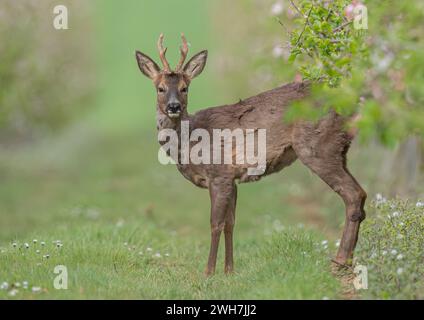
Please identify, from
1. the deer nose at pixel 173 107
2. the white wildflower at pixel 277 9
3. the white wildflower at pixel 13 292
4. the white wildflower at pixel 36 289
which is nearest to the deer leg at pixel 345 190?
the deer nose at pixel 173 107

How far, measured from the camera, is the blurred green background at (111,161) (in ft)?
44.9

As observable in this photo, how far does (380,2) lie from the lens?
646 centimetres

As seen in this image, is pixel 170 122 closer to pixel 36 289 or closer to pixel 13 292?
pixel 36 289

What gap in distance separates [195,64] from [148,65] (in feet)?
1.86

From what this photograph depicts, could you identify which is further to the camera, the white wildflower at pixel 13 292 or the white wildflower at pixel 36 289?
the white wildflower at pixel 36 289

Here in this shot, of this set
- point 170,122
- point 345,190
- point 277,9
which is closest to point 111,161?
point 277,9

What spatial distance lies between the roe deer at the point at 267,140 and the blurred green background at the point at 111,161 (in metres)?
1.01

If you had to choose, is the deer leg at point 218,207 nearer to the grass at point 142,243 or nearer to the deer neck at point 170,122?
the grass at point 142,243

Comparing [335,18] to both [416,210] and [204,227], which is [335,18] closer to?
[416,210]

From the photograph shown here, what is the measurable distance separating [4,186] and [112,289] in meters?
13.1

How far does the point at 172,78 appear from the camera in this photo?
872cm

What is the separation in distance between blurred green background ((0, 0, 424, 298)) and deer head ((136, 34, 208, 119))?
2030 mm

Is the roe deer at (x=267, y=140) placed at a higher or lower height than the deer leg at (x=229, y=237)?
higher
